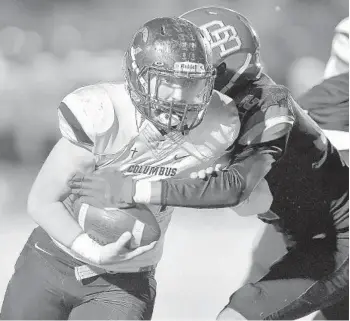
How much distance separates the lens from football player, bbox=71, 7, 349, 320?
150cm

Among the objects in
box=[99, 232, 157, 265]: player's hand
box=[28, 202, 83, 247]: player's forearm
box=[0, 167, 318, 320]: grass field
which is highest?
box=[28, 202, 83, 247]: player's forearm

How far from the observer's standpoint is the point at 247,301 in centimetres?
176

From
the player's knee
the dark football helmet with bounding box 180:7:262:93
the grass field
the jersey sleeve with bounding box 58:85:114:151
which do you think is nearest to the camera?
the jersey sleeve with bounding box 58:85:114:151

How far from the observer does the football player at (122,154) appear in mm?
1417

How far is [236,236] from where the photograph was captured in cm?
231

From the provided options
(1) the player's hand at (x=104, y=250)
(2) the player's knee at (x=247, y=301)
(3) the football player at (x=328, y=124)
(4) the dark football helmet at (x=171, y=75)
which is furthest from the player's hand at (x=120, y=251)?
(3) the football player at (x=328, y=124)

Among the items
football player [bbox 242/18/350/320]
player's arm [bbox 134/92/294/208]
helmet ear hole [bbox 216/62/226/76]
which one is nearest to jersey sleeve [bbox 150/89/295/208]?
player's arm [bbox 134/92/294/208]

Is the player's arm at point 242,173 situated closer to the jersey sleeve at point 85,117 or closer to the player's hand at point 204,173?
the player's hand at point 204,173

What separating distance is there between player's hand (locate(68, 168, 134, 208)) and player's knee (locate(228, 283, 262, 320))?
439 millimetres

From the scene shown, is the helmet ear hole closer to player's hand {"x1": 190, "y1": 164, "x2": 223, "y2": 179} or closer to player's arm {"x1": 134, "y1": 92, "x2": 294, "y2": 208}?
player's arm {"x1": 134, "y1": 92, "x2": 294, "y2": 208}

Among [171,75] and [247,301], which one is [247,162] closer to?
[171,75]

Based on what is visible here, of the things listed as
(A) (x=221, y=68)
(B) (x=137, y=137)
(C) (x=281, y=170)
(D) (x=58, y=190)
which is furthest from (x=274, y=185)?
(D) (x=58, y=190)

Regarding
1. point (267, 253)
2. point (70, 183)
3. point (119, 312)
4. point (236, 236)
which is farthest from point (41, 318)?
point (236, 236)

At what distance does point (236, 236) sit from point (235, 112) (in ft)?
2.66
